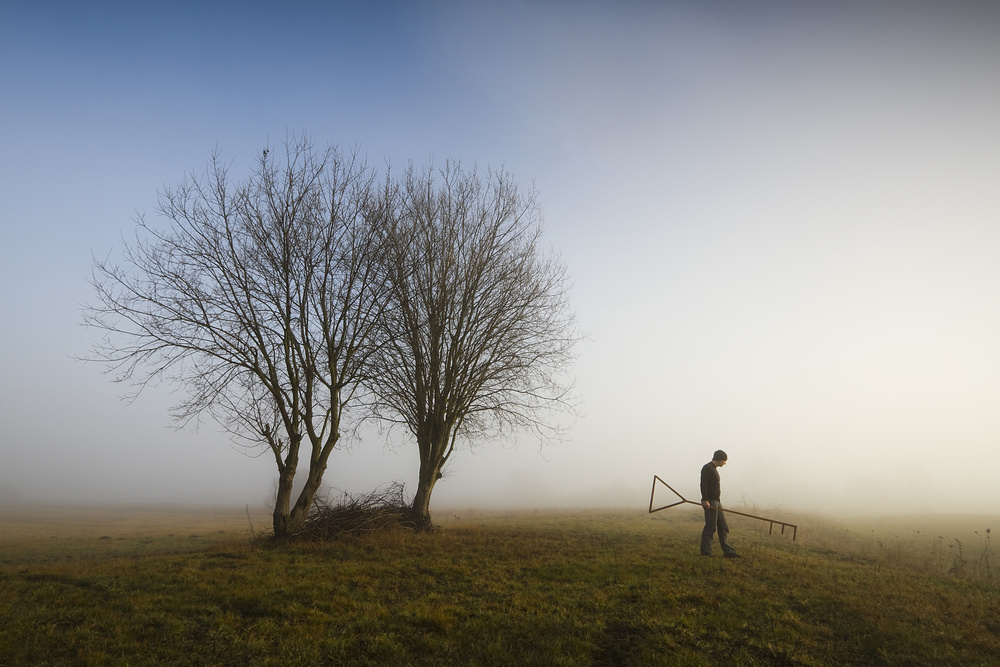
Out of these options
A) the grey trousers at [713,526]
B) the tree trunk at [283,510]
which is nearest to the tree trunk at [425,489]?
the tree trunk at [283,510]

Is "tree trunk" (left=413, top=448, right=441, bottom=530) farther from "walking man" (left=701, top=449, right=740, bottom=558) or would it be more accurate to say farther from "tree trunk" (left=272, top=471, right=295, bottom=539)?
"walking man" (left=701, top=449, right=740, bottom=558)

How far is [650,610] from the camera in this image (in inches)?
298

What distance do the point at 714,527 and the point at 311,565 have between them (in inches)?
352

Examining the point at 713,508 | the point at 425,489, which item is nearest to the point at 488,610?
the point at 713,508

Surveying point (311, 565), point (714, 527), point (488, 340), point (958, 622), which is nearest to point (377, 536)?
point (311, 565)

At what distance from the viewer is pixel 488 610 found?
291 inches

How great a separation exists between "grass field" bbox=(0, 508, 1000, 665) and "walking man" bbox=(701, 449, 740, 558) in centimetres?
70

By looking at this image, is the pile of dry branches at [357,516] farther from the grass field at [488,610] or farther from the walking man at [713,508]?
the walking man at [713,508]

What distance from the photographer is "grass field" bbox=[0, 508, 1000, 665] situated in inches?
236

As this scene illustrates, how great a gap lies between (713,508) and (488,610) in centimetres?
692

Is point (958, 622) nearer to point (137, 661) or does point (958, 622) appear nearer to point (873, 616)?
point (873, 616)

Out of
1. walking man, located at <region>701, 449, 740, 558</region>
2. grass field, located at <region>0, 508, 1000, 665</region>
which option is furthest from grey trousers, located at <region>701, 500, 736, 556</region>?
grass field, located at <region>0, 508, 1000, 665</region>

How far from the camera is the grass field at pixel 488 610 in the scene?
19.7 ft

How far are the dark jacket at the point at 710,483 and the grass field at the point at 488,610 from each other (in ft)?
5.01
